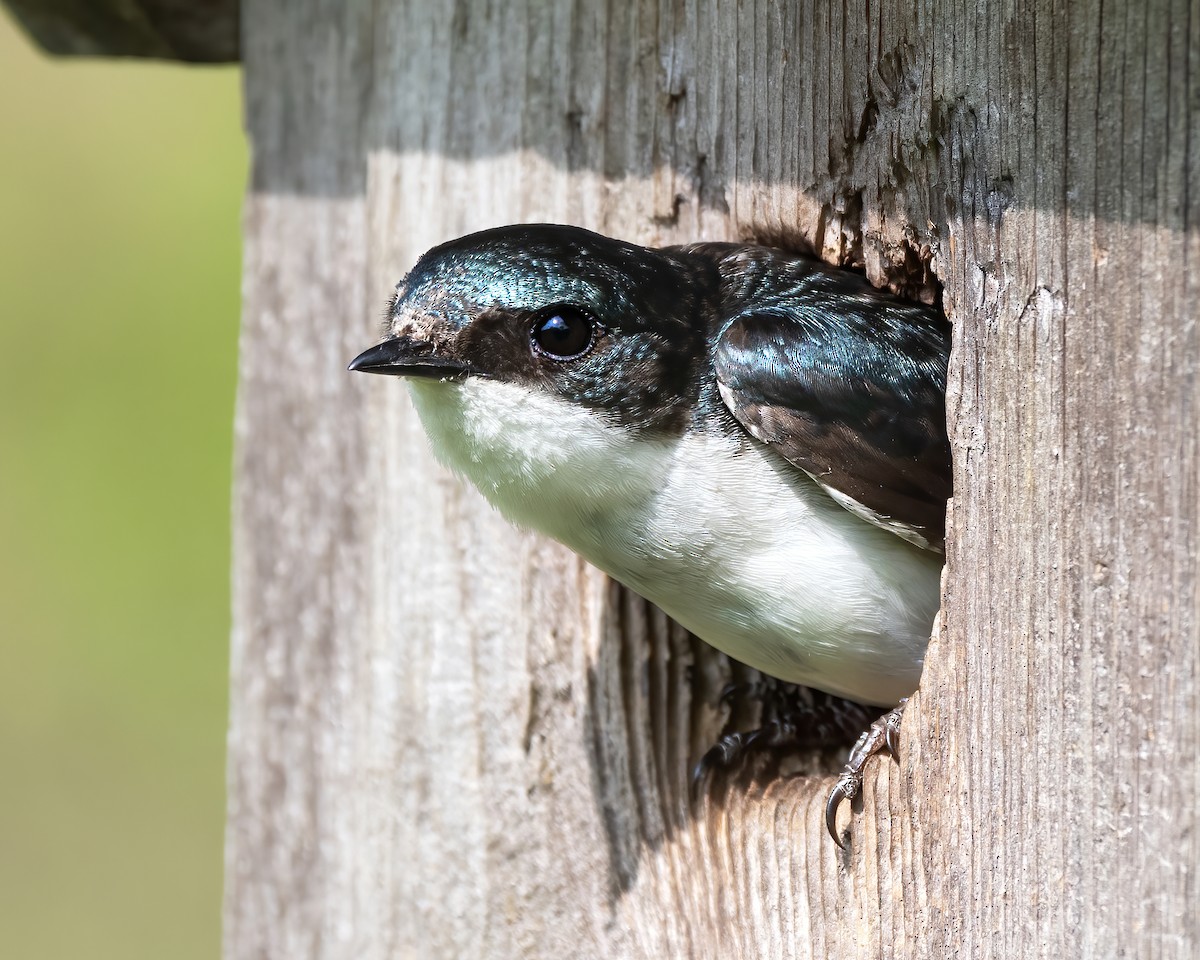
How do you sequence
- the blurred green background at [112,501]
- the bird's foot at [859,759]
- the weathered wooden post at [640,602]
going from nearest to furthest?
the weathered wooden post at [640,602] < the bird's foot at [859,759] < the blurred green background at [112,501]

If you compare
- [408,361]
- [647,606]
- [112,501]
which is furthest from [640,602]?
[112,501]

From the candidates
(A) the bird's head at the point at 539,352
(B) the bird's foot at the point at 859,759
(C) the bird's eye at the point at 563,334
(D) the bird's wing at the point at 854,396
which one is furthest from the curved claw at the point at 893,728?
(C) the bird's eye at the point at 563,334

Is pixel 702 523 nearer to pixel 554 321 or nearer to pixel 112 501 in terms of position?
pixel 554 321

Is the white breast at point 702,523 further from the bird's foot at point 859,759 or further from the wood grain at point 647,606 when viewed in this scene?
the wood grain at point 647,606

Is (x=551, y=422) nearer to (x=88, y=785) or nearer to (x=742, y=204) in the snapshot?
(x=742, y=204)

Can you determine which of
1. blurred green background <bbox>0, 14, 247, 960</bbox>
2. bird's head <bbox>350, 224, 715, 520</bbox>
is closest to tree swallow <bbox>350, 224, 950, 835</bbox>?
bird's head <bbox>350, 224, 715, 520</bbox>

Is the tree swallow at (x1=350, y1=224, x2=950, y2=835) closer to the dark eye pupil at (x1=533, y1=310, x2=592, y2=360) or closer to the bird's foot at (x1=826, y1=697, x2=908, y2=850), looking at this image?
the dark eye pupil at (x1=533, y1=310, x2=592, y2=360)

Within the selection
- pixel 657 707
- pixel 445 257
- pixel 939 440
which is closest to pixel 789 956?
pixel 657 707
